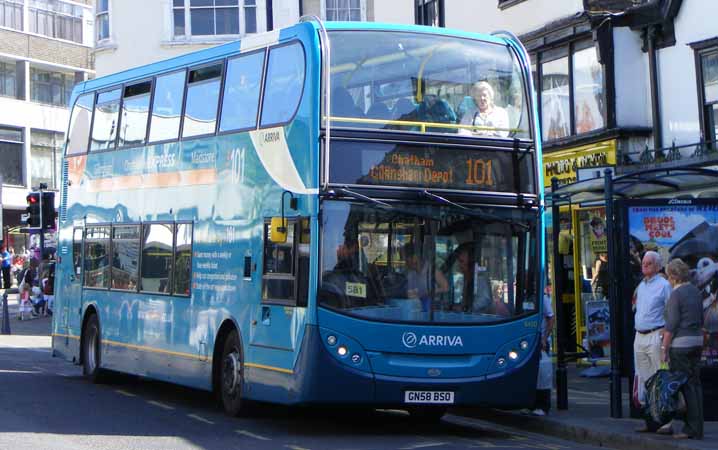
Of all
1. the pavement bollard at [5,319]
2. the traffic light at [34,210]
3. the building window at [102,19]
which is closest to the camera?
the traffic light at [34,210]

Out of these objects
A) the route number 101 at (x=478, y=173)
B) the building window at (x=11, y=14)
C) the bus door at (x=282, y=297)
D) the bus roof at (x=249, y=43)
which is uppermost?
the building window at (x=11, y=14)

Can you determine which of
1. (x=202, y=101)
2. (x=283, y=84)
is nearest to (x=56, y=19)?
(x=202, y=101)

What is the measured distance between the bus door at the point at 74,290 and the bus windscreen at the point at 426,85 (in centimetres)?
780

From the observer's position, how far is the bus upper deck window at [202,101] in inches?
623

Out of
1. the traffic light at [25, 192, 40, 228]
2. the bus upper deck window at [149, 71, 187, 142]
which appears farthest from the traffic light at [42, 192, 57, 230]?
the bus upper deck window at [149, 71, 187, 142]

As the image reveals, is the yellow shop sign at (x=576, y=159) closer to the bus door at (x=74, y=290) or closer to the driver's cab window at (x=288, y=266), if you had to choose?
the bus door at (x=74, y=290)

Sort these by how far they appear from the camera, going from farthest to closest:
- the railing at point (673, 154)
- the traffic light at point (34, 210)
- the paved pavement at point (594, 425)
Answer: the traffic light at point (34, 210) < the railing at point (673, 154) < the paved pavement at point (594, 425)

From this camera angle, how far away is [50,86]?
62000mm

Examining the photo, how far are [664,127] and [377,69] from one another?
10050 millimetres

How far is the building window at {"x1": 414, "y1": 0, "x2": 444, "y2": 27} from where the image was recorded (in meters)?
29.2

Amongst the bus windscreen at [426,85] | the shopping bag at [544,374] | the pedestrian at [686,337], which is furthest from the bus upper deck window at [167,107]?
the pedestrian at [686,337]

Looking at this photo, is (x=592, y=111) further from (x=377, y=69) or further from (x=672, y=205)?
(x=377, y=69)

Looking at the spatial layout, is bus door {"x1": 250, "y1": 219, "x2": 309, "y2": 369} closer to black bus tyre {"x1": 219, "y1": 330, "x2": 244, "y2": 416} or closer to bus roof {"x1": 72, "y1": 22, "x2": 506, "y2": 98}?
black bus tyre {"x1": 219, "y1": 330, "x2": 244, "y2": 416}

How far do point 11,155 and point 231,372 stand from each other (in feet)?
152
